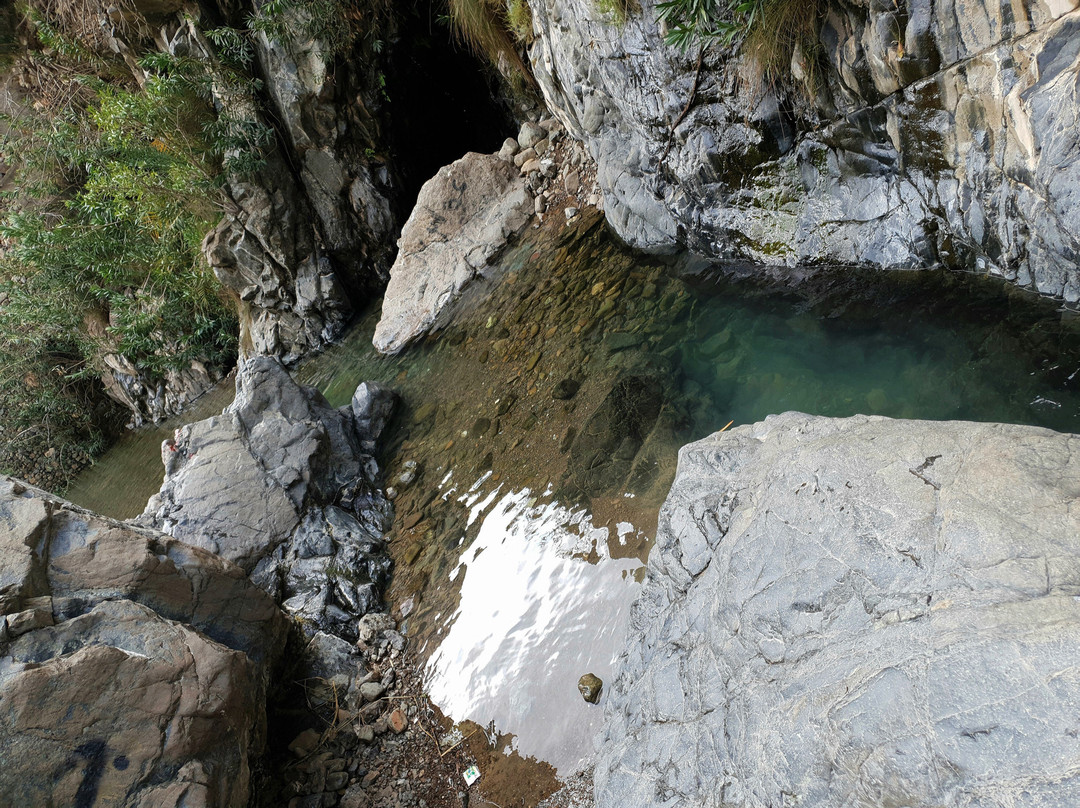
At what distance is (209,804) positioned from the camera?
95.4 inches

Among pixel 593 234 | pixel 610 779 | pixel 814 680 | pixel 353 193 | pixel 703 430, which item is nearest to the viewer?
pixel 814 680

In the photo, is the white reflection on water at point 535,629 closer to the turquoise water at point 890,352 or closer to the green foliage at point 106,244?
the turquoise water at point 890,352

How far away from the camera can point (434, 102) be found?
979 centimetres

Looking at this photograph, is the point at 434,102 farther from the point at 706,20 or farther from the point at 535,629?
the point at 535,629

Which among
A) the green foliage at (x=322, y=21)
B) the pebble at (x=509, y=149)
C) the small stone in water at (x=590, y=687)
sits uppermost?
the green foliage at (x=322, y=21)

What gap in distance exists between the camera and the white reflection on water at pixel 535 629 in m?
2.80

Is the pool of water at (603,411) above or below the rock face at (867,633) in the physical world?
Result: below

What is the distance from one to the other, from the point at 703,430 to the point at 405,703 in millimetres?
2251

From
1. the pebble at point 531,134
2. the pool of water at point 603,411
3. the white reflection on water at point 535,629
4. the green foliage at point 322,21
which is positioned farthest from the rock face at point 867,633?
the green foliage at point 322,21

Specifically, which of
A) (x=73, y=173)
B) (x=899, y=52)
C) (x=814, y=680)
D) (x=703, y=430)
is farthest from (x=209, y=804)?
(x=73, y=173)

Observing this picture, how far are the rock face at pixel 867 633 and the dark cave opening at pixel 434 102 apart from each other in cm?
860

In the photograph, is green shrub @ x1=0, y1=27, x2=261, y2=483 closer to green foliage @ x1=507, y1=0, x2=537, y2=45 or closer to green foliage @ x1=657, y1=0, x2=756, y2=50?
green foliage @ x1=507, y1=0, x2=537, y2=45

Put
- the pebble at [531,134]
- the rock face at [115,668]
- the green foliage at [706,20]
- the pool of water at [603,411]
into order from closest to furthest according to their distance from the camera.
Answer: the rock face at [115,668] < the pool of water at [603,411] < the green foliage at [706,20] < the pebble at [531,134]

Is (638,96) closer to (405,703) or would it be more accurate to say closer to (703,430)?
(703,430)
